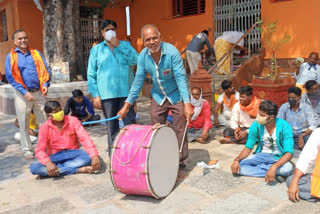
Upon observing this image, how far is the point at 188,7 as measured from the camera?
1205cm

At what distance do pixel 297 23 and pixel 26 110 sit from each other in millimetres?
7141

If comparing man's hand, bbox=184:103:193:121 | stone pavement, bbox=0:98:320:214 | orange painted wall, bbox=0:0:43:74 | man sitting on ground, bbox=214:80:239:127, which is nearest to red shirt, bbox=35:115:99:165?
stone pavement, bbox=0:98:320:214

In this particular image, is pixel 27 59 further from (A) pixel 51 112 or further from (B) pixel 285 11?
(B) pixel 285 11

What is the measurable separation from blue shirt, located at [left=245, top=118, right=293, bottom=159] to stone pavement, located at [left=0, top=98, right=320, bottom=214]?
40 centimetres

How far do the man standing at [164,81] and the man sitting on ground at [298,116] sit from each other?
1.94 metres

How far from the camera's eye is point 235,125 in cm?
537

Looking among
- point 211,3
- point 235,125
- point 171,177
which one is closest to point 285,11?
point 211,3

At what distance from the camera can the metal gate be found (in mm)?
9844


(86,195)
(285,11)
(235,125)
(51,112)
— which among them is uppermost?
(285,11)

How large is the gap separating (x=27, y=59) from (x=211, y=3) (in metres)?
7.56

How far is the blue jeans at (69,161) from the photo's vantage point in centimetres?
418

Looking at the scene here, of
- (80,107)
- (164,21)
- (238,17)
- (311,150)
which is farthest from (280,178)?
(164,21)

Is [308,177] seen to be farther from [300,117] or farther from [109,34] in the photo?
[109,34]

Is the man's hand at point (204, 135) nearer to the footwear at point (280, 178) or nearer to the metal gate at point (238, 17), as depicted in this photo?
the footwear at point (280, 178)
